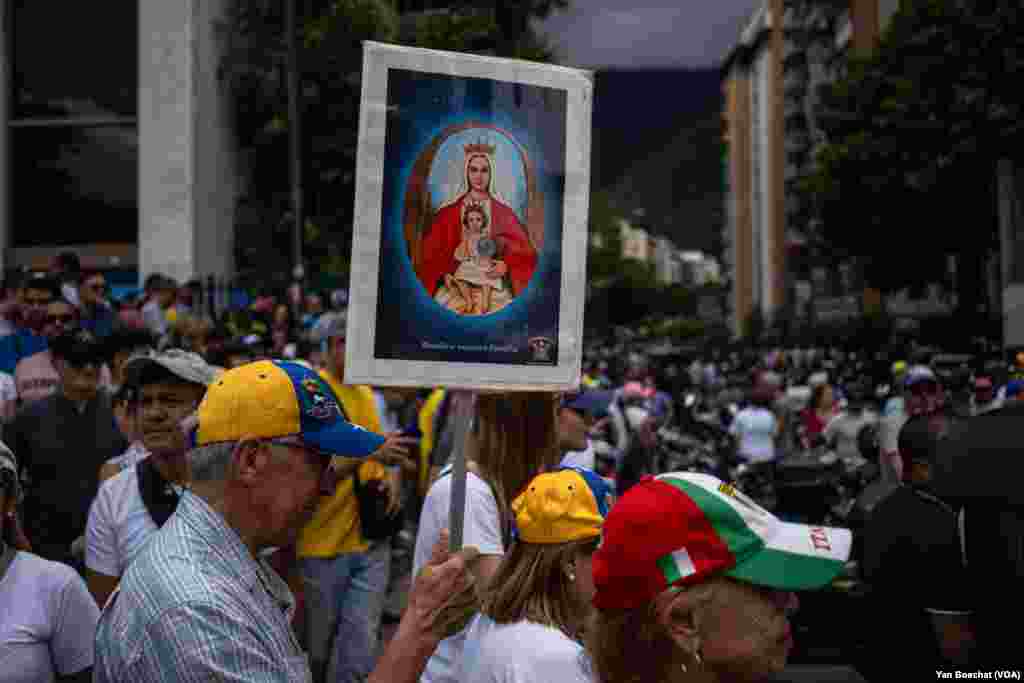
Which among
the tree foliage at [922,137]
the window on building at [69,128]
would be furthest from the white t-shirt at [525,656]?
the tree foliage at [922,137]

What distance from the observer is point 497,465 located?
4211 mm


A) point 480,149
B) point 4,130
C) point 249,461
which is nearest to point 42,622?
point 249,461

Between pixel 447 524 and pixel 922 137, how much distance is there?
1274 inches

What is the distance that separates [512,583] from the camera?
338 cm

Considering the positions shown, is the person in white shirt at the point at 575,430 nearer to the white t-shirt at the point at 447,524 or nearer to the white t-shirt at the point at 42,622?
the white t-shirt at the point at 447,524

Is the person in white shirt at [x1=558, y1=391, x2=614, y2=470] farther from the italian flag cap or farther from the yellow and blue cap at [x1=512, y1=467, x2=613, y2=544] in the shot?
the italian flag cap

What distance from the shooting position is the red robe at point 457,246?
326 centimetres

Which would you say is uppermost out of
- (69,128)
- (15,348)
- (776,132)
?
(776,132)

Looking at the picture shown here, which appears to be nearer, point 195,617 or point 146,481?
point 195,617

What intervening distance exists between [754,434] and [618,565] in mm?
14779

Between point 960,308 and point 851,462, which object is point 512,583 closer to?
point 851,462

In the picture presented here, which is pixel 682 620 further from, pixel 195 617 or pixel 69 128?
pixel 69 128

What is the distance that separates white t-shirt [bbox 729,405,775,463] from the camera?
54.3 ft

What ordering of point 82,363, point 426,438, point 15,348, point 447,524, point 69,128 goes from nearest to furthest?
point 447,524, point 82,363, point 426,438, point 15,348, point 69,128
